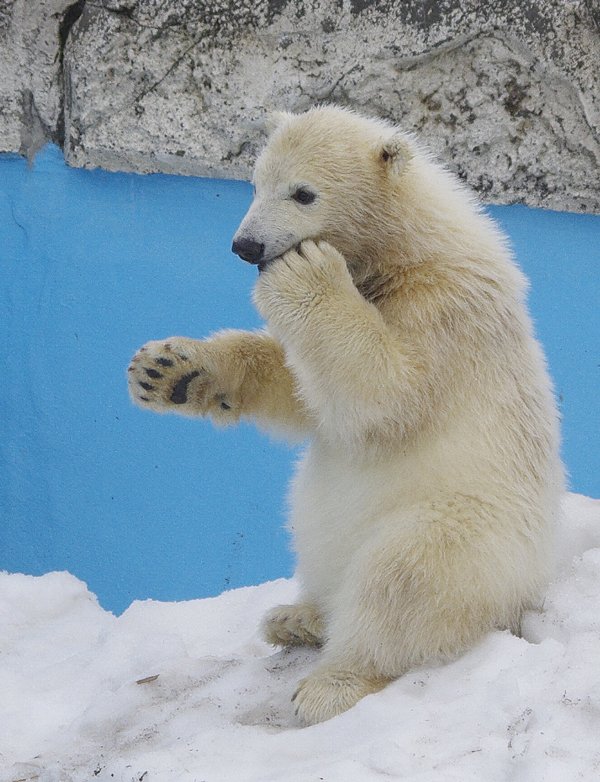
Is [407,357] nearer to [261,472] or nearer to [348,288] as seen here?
[348,288]

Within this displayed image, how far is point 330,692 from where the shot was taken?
1972mm

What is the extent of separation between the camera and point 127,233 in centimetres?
375

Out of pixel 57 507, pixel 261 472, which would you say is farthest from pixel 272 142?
pixel 57 507

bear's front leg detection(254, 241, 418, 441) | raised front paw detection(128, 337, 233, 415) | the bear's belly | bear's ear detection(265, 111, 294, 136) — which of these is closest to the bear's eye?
bear's front leg detection(254, 241, 418, 441)

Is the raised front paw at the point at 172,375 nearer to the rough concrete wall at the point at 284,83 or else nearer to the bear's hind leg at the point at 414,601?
the bear's hind leg at the point at 414,601

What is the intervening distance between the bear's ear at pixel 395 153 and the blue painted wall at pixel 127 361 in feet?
5.22

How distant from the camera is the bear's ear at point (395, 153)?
7.14 ft

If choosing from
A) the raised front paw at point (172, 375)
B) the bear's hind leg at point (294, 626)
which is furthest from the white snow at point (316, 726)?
the raised front paw at point (172, 375)

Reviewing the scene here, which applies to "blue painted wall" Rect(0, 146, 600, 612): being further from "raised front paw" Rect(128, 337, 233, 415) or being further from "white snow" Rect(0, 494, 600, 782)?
"raised front paw" Rect(128, 337, 233, 415)

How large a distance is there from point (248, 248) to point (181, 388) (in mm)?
453

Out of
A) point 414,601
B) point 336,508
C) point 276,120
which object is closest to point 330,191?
point 276,120

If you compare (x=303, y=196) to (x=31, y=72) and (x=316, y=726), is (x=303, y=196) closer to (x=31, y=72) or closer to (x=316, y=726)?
(x=316, y=726)

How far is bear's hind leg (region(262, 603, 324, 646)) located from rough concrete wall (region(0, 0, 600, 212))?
1.97 metres

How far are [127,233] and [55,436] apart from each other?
3.01 feet
